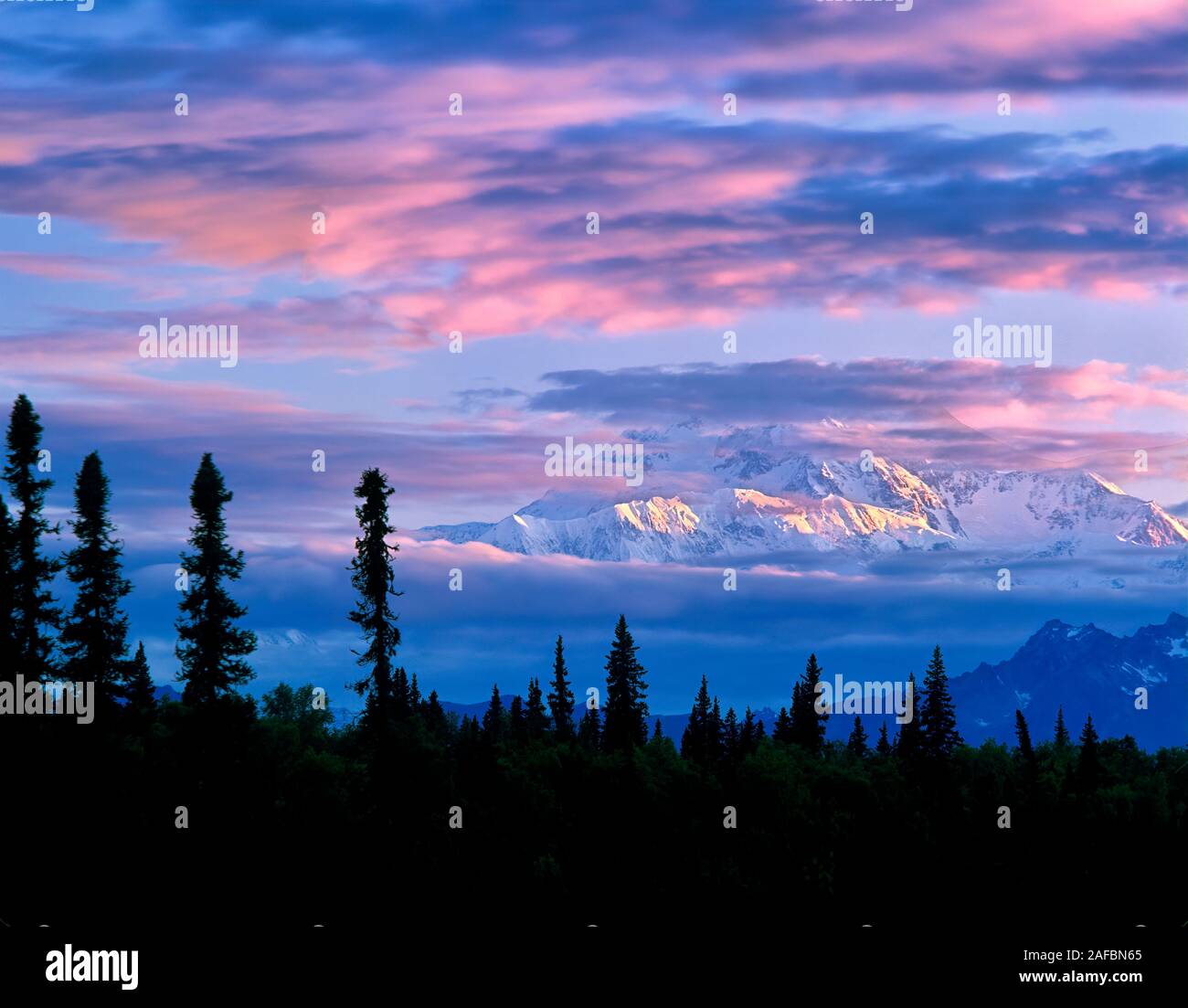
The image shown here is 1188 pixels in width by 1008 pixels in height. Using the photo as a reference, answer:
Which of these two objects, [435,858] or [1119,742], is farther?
[1119,742]

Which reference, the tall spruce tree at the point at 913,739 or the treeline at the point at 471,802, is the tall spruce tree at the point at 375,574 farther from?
the tall spruce tree at the point at 913,739

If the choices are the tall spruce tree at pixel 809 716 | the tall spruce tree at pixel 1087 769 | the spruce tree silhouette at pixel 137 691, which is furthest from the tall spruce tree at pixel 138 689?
the tall spruce tree at pixel 1087 769

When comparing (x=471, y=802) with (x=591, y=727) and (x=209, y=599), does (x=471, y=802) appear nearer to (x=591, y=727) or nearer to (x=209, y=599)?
(x=209, y=599)

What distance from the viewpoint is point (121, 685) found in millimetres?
95875

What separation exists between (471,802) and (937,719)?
41220 millimetres

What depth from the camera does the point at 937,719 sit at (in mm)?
134125

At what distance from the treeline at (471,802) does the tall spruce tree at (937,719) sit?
0.85ft

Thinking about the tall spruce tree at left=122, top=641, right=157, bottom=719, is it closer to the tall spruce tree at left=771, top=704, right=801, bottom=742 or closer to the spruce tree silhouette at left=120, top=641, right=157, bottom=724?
the spruce tree silhouette at left=120, top=641, right=157, bottom=724

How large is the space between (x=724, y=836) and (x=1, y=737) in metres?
46.6

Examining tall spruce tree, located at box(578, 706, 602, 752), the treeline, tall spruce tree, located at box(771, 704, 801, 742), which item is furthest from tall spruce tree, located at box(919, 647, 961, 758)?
tall spruce tree, located at box(578, 706, 602, 752)

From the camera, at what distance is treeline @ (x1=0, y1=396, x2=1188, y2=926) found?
9331 centimetres

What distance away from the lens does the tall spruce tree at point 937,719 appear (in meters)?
134
